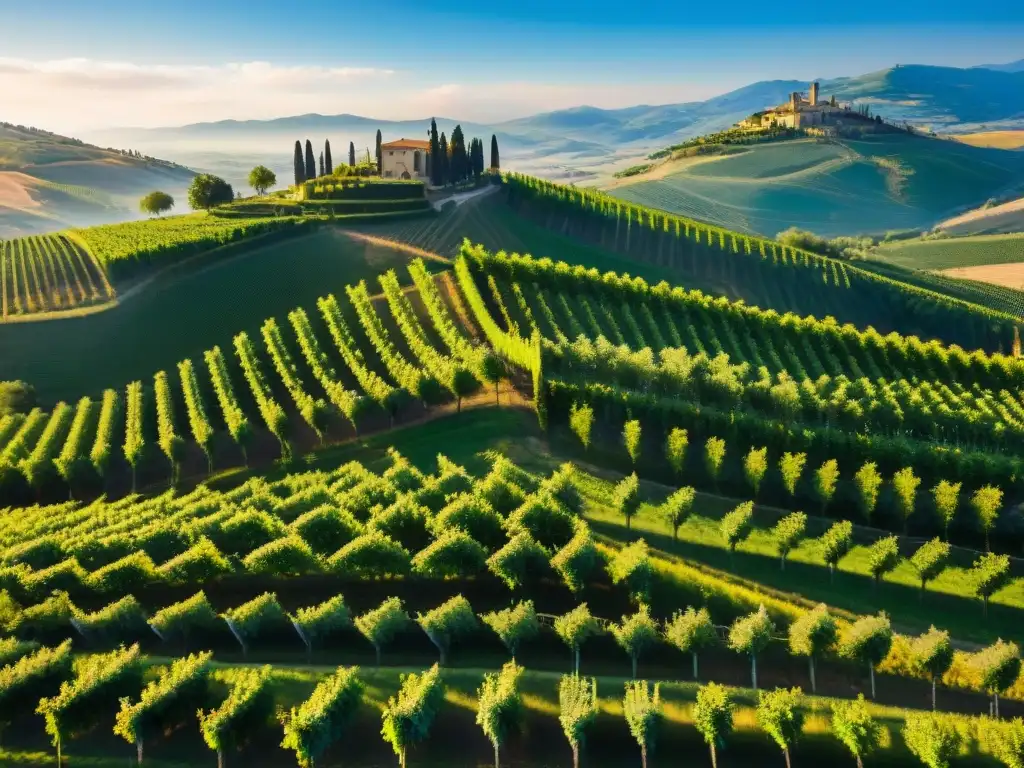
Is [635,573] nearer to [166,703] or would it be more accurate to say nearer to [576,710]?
[576,710]

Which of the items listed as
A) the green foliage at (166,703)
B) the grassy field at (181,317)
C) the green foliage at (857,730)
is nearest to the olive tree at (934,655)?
the green foliage at (857,730)

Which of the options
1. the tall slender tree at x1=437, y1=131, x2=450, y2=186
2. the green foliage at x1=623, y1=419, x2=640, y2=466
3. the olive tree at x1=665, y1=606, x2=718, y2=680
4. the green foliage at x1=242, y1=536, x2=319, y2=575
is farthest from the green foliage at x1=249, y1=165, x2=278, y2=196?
the olive tree at x1=665, y1=606, x2=718, y2=680

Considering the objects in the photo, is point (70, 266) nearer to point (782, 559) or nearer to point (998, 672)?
A: point (782, 559)

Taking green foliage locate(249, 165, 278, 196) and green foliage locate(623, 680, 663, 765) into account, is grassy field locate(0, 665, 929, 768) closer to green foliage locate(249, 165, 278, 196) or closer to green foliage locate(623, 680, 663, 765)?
green foliage locate(623, 680, 663, 765)

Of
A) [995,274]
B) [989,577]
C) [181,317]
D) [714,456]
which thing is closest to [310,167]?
[181,317]

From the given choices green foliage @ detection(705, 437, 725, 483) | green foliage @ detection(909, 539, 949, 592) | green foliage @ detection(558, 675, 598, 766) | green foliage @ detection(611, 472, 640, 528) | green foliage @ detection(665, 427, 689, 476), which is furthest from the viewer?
green foliage @ detection(665, 427, 689, 476)

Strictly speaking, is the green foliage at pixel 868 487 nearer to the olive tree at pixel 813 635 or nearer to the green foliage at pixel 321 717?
the olive tree at pixel 813 635

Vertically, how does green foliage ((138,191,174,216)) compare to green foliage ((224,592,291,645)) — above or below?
above

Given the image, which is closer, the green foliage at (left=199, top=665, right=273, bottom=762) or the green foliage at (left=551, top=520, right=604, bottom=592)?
the green foliage at (left=199, top=665, right=273, bottom=762)
